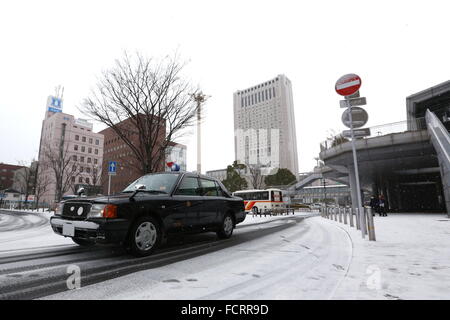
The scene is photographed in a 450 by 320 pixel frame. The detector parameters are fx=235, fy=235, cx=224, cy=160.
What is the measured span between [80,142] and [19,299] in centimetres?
8212

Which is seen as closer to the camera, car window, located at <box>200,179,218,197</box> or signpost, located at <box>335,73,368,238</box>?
car window, located at <box>200,179,218,197</box>

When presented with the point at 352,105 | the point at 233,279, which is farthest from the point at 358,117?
the point at 233,279

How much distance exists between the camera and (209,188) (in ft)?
18.9

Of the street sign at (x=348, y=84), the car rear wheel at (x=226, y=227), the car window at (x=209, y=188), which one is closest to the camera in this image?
the car window at (x=209, y=188)

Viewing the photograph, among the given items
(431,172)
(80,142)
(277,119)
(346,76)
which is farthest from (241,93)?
(346,76)

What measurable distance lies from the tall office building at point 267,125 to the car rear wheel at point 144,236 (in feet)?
337

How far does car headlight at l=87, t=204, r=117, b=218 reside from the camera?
141 inches

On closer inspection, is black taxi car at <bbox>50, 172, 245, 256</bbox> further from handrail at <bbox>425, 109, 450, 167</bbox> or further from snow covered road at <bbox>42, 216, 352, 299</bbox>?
handrail at <bbox>425, 109, 450, 167</bbox>

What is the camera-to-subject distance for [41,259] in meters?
3.99

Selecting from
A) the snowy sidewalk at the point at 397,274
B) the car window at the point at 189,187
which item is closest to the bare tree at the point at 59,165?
the car window at the point at 189,187

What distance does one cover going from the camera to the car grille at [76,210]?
388 centimetres

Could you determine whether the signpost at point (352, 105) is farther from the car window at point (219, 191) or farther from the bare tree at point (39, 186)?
the bare tree at point (39, 186)

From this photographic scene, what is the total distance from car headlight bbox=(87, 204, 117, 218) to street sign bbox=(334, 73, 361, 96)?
258 inches

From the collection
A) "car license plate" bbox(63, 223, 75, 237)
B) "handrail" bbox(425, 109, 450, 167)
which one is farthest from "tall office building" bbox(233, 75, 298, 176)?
"car license plate" bbox(63, 223, 75, 237)
